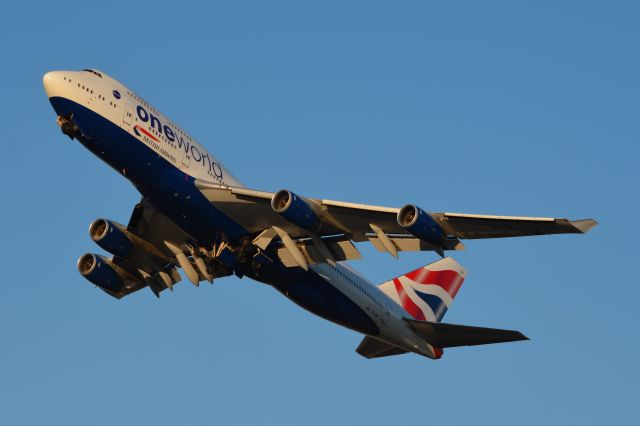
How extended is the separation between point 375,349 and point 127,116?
17.5 metres

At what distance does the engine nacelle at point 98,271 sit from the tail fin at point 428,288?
1242 centimetres

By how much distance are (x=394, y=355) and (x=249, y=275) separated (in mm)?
9934

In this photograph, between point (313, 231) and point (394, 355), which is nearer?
point (313, 231)

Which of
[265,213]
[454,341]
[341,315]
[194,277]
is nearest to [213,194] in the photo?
[265,213]

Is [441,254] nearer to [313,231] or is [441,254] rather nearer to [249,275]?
[313,231]

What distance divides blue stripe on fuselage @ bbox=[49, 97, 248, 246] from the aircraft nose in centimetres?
26

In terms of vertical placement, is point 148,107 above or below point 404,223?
above

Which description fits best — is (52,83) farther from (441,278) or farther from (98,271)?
(441,278)

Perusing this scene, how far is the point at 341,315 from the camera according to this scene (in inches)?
1790

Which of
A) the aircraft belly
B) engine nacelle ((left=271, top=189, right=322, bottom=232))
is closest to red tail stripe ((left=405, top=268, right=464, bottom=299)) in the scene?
the aircraft belly

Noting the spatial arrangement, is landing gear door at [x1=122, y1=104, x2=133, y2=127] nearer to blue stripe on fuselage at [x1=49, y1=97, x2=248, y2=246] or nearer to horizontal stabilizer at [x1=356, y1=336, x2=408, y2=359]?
blue stripe on fuselage at [x1=49, y1=97, x2=248, y2=246]

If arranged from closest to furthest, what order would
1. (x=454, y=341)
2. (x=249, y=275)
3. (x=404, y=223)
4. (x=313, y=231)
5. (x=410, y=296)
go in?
(x=404, y=223), (x=313, y=231), (x=249, y=275), (x=454, y=341), (x=410, y=296)

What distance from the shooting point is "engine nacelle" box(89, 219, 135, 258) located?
1750 inches

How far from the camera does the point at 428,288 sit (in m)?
53.9
